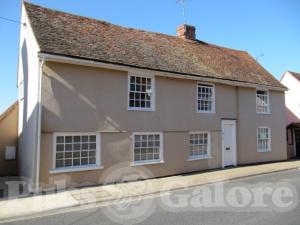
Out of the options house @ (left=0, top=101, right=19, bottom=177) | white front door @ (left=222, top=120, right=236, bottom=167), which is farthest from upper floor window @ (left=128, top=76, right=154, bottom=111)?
house @ (left=0, top=101, right=19, bottom=177)

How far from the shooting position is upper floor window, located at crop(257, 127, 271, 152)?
18.6 m

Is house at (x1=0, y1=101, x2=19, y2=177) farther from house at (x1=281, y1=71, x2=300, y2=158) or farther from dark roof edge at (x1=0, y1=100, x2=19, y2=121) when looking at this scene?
house at (x1=281, y1=71, x2=300, y2=158)

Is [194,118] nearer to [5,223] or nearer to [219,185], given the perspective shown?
[219,185]

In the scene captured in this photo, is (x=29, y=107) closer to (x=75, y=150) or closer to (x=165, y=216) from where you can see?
(x=75, y=150)

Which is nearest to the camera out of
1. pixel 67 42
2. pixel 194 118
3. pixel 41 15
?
pixel 67 42

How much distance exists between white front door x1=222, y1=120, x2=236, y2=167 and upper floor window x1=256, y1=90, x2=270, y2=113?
118 inches

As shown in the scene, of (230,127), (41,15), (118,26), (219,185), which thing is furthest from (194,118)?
(41,15)

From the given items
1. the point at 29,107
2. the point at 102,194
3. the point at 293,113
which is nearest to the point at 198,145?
the point at 102,194

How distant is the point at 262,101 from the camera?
1917 cm

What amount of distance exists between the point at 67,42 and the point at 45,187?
6035 mm

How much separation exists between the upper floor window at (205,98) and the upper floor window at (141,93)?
3.20 meters

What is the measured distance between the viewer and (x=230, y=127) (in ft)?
55.8

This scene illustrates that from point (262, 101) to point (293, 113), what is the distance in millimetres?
8567

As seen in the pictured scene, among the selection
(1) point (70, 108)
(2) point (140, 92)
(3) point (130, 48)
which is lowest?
(1) point (70, 108)
